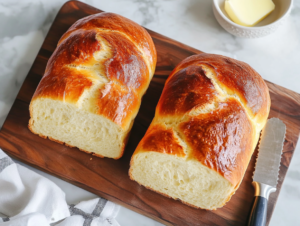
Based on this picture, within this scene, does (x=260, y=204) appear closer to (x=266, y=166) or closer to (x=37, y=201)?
(x=266, y=166)

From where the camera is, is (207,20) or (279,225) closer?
(279,225)

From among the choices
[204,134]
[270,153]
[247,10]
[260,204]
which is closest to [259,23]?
[247,10]

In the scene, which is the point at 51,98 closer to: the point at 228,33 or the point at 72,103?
the point at 72,103

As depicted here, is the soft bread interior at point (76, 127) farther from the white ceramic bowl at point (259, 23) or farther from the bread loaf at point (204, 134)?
the white ceramic bowl at point (259, 23)

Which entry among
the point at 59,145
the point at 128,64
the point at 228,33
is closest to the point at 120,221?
the point at 59,145

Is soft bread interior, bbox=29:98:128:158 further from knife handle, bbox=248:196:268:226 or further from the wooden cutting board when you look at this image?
knife handle, bbox=248:196:268:226
